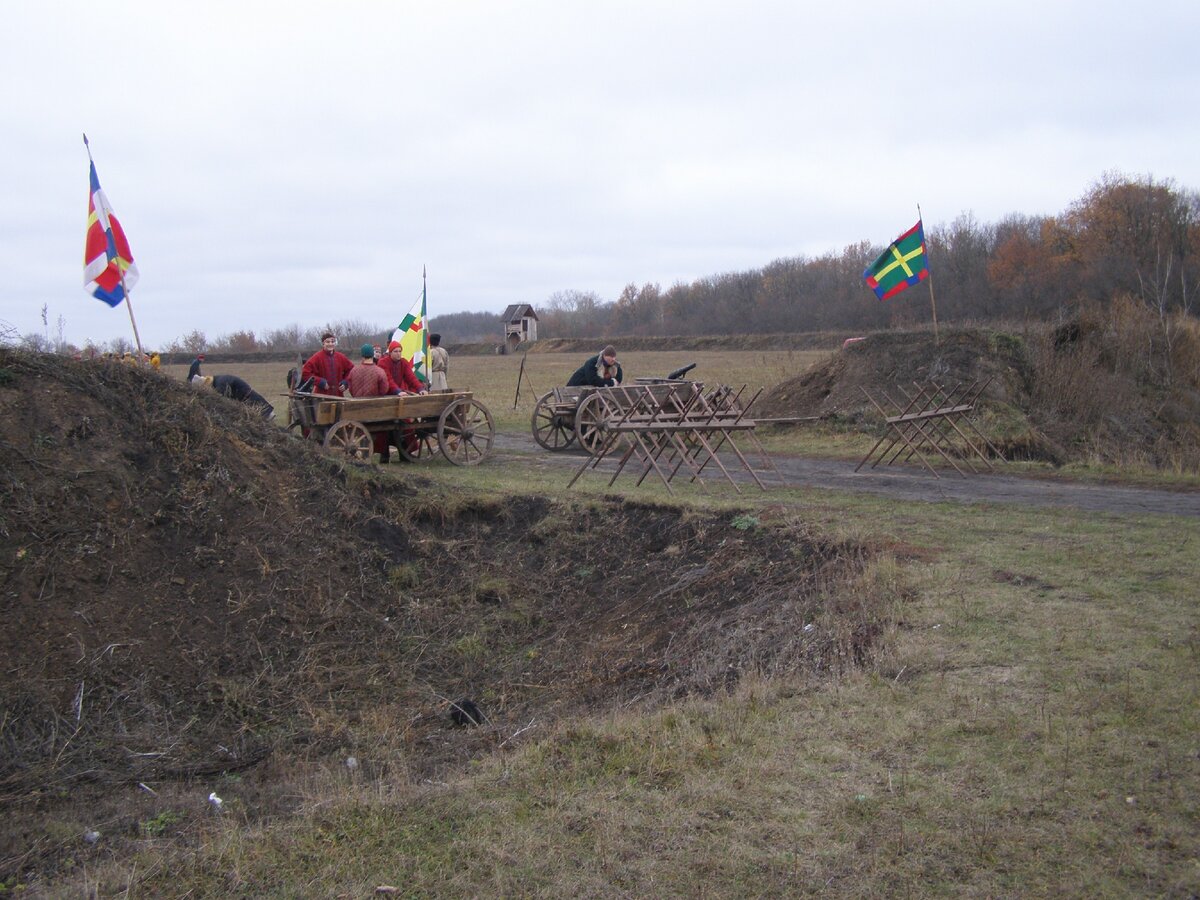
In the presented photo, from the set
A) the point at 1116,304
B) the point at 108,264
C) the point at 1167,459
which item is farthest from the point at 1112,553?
the point at 1116,304

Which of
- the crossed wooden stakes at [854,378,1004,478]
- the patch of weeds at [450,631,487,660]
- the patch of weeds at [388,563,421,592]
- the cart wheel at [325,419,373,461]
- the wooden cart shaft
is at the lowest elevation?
the patch of weeds at [450,631,487,660]

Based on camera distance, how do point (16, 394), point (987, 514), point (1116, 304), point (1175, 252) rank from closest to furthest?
point (16, 394) → point (987, 514) → point (1116, 304) → point (1175, 252)

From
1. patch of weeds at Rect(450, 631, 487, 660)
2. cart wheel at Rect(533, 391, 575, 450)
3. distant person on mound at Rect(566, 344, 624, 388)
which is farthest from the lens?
distant person on mound at Rect(566, 344, 624, 388)

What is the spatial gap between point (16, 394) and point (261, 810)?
4980 mm

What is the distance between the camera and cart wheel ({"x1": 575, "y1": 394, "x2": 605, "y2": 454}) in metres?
16.0

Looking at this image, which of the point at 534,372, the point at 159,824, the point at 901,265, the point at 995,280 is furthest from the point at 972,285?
the point at 159,824

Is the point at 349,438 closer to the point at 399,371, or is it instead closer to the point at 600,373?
the point at 399,371

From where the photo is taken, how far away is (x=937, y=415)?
12938mm

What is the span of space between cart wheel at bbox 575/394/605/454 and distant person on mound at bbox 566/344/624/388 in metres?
0.53

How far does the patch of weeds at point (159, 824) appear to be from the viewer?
473 centimetres

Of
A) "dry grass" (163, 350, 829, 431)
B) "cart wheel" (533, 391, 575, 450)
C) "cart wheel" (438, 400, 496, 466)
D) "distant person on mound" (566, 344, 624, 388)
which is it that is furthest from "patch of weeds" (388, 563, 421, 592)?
"dry grass" (163, 350, 829, 431)

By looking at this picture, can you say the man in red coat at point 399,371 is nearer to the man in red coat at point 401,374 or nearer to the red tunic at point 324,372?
the man in red coat at point 401,374

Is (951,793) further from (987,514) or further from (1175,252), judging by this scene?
(1175,252)

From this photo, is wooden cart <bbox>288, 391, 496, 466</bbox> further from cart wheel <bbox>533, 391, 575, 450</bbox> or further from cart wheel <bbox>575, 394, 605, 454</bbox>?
cart wheel <bbox>575, 394, 605, 454</bbox>
